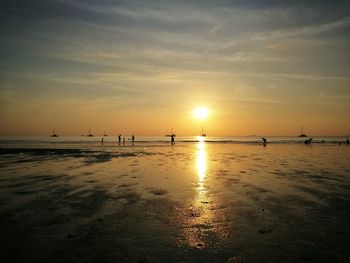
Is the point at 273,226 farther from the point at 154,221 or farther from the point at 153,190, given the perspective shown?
the point at 153,190

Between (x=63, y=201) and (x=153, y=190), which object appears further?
(x=153, y=190)

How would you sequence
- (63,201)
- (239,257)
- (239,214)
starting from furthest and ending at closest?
(63,201) < (239,214) < (239,257)

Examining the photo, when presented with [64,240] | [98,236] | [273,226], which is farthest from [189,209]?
[64,240]

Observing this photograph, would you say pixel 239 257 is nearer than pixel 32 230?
Yes

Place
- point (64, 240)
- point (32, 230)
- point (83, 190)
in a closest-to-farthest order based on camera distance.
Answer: point (64, 240)
point (32, 230)
point (83, 190)

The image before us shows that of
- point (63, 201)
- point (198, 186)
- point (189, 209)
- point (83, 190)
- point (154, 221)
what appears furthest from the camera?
point (198, 186)

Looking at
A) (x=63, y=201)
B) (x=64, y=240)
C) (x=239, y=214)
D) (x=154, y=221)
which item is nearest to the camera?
(x=64, y=240)

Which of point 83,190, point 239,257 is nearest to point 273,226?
point 239,257

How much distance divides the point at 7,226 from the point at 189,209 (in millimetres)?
5395

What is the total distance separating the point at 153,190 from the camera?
1317cm

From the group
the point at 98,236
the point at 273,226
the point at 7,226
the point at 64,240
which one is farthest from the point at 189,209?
the point at 7,226

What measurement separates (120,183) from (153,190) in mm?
2623

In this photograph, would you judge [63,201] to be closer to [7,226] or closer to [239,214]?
[7,226]

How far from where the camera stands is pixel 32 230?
294 inches
